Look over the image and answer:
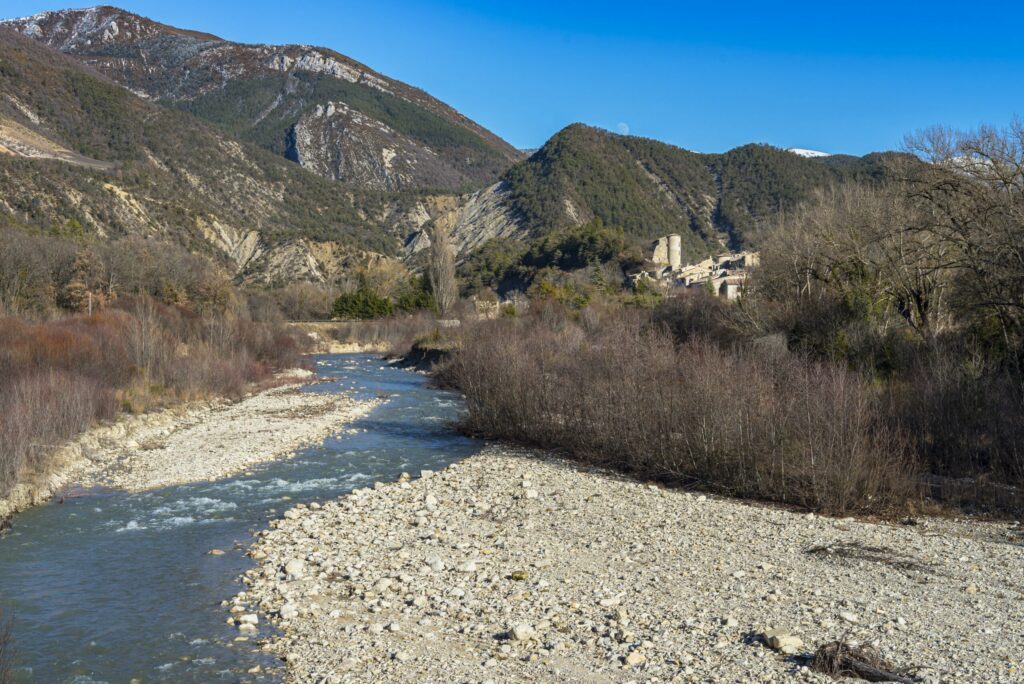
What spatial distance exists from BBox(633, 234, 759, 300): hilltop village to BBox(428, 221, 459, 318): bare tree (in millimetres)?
19362

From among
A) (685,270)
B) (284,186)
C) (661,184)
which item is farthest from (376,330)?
(284,186)

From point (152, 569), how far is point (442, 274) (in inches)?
2702

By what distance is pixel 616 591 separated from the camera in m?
11.0

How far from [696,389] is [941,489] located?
5.70m

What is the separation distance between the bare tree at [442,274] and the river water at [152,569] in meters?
56.5

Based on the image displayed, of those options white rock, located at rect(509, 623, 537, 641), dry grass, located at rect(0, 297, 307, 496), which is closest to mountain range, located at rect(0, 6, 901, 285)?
dry grass, located at rect(0, 297, 307, 496)

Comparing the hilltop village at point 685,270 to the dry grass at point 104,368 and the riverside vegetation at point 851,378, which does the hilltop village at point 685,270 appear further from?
the dry grass at point 104,368

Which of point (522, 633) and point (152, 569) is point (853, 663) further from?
point (152, 569)

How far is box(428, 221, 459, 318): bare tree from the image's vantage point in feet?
258

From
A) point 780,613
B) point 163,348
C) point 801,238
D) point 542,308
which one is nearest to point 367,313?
point 542,308

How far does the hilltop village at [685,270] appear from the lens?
74375mm

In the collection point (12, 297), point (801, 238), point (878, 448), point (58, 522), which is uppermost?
point (801, 238)

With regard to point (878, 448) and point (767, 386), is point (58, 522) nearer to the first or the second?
point (767, 386)

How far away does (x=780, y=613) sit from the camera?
32.5 feet
